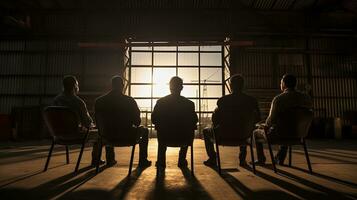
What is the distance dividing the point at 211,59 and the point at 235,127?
33.9 ft

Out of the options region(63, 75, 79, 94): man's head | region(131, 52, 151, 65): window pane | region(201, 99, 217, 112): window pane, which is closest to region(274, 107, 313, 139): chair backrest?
region(63, 75, 79, 94): man's head

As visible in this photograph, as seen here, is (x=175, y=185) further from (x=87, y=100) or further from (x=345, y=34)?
(x=345, y=34)

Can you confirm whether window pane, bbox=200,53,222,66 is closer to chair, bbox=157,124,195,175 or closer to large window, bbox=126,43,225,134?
large window, bbox=126,43,225,134

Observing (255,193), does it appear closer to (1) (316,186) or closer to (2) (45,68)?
(1) (316,186)

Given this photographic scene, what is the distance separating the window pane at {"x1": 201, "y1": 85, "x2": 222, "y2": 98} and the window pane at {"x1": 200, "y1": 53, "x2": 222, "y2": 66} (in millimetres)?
1162

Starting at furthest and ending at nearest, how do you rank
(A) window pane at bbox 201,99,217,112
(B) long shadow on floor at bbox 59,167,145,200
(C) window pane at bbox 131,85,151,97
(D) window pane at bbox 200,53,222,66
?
1. (D) window pane at bbox 200,53,222,66
2. (A) window pane at bbox 201,99,217,112
3. (C) window pane at bbox 131,85,151,97
4. (B) long shadow on floor at bbox 59,167,145,200

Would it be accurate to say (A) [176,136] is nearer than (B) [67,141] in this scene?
Yes

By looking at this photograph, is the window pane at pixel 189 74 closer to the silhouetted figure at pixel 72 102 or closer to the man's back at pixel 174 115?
the silhouetted figure at pixel 72 102

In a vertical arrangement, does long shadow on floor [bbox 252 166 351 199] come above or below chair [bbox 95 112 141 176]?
below

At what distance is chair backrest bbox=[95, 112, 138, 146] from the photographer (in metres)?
3.00

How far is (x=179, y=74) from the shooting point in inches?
507

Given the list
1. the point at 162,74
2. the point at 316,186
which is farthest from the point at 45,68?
the point at 316,186

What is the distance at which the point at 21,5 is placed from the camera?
1180cm

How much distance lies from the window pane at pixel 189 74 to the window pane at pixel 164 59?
0.60m
